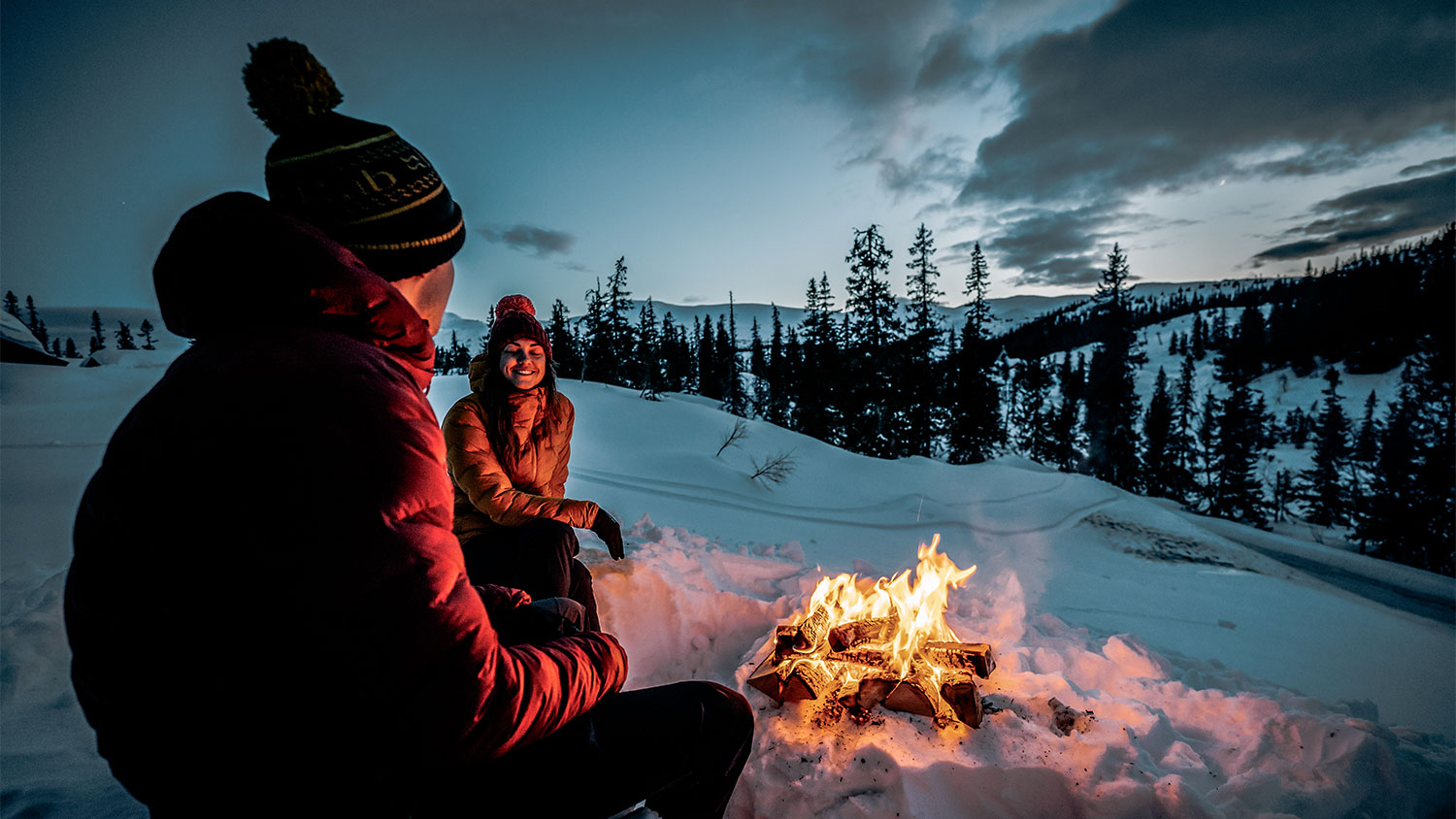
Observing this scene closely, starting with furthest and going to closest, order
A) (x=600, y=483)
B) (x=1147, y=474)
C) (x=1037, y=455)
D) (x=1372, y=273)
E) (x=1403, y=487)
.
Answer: (x=1372, y=273) → (x=1037, y=455) → (x=1147, y=474) → (x=1403, y=487) → (x=600, y=483)

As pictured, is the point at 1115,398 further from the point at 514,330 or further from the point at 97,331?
the point at 97,331

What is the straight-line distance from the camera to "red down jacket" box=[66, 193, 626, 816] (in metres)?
1.00

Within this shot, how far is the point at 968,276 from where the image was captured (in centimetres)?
3145

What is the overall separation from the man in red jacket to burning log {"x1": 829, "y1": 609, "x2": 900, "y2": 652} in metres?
2.31

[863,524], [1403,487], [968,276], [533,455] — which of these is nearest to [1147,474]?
[1403,487]

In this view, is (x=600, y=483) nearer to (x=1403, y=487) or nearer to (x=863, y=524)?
(x=863, y=524)

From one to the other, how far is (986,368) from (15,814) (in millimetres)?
35200

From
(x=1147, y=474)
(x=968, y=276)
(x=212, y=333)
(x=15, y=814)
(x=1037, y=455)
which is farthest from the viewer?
(x=1037, y=455)

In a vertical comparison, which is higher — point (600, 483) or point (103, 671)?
point (103, 671)

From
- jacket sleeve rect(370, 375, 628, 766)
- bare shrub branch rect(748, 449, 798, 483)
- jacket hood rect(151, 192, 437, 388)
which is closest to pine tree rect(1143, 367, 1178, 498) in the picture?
bare shrub branch rect(748, 449, 798, 483)

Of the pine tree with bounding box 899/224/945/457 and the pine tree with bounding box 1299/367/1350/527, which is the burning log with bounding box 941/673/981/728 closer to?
the pine tree with bounding box 899/224/945/457

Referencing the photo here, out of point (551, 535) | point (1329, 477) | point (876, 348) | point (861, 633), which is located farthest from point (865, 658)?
point (1329, 477)

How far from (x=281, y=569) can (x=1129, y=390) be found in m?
49.8

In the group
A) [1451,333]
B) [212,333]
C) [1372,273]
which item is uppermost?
[1372,273]
